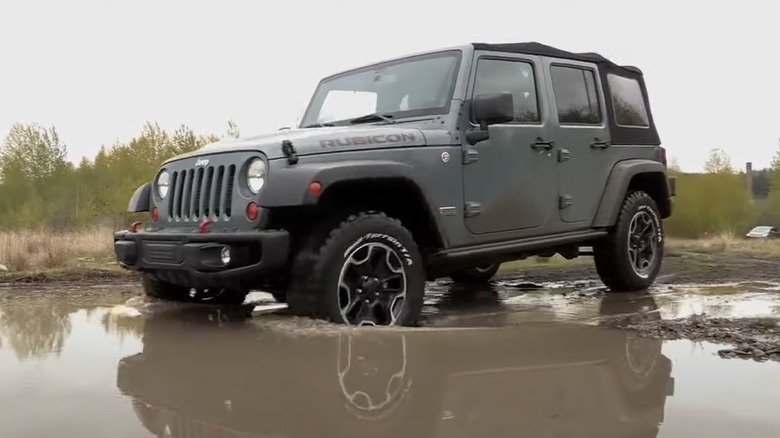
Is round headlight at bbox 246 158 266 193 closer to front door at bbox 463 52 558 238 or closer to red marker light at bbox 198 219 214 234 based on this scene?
red marker light at bbox 198 219 214 234

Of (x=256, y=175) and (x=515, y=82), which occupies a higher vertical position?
(x=515, y=82)

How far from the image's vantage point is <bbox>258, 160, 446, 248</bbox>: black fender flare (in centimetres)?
370

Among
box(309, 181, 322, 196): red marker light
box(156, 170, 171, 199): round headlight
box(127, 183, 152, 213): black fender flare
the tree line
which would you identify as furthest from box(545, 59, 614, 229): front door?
the tree line

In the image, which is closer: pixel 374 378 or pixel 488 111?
pixel 374 378

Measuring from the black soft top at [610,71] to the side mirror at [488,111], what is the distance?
63cm

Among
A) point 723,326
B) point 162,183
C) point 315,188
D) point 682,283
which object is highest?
point 162,183

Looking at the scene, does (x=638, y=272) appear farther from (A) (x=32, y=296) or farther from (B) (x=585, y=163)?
(A) (x=32, y=296)

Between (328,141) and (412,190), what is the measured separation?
63cm

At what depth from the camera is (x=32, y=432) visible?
6.98ft

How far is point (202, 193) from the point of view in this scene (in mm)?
4188

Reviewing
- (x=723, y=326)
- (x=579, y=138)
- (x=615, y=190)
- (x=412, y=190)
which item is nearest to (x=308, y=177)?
(x=412, y=190)

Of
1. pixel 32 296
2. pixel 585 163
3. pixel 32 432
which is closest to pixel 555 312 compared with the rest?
pixel 585 163

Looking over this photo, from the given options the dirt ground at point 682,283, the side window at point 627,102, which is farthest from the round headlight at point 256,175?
the side window at point 627,102

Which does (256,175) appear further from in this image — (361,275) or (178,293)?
(178,293)
